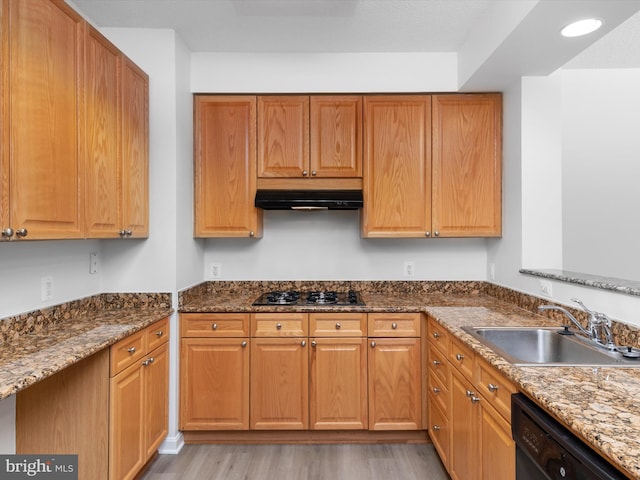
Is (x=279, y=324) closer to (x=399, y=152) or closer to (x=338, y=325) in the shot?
(x=338, y=325)

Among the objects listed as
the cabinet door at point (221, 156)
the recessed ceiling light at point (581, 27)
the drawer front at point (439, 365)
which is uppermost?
the recessed ceiling light at point (581, 27)

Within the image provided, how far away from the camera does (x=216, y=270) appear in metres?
3.02

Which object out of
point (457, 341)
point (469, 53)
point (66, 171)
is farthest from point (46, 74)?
point (469, 53)

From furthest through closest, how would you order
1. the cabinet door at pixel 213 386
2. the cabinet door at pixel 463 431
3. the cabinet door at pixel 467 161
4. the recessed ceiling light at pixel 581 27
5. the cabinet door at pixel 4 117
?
the cabinet door at pixel 467 161 → the cabinet door at pixel 213 386 → the recessed ceiling light at pixel 581 27 → the cabinet door at pixel 463 431 → the cabinet door at pixel 4 117

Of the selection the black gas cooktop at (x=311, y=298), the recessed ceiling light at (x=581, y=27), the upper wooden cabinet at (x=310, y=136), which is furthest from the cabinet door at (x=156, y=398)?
the recessed ceiling light at (x=581, y=27)

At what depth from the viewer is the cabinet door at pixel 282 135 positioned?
2.73 meters

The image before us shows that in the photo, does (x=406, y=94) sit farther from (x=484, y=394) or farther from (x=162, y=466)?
(x=162, y=466)

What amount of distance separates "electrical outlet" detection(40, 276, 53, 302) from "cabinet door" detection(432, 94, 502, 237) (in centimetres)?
241

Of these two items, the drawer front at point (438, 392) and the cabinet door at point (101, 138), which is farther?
the drawer front at point (438, 392)

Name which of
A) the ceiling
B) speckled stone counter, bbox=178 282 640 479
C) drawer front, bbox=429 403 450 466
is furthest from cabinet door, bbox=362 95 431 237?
drawer front, bbox=429 403 450 466

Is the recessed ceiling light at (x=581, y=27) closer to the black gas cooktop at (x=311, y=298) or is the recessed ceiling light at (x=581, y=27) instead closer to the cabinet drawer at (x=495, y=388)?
the cabinet drawer at (x=495, y=388)

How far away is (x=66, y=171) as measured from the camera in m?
1.61

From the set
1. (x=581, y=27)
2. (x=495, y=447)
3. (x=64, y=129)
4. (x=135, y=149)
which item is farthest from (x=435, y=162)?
(x=64, y=129)

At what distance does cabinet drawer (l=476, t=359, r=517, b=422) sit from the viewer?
1.35 meters
